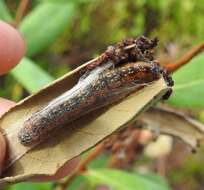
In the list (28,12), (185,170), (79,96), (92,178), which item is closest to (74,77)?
(79,96)

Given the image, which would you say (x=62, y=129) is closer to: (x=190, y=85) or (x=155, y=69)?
(x=155, y=69)

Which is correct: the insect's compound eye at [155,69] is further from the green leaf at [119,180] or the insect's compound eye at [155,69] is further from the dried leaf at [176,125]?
the green leaf at [119,180]

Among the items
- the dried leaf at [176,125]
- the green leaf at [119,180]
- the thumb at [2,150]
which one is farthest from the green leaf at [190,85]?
the thumb at [2,150]

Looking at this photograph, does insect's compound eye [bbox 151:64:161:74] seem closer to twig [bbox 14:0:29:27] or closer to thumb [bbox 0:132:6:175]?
thumb [bbox 0:132:6:175]

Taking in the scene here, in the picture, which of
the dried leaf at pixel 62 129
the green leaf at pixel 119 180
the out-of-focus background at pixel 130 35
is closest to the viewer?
the dried leaf at pixel 62 129

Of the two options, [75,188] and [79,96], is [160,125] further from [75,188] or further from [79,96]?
[75,188]

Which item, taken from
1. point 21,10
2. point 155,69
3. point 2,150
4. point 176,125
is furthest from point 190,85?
point 21,10
